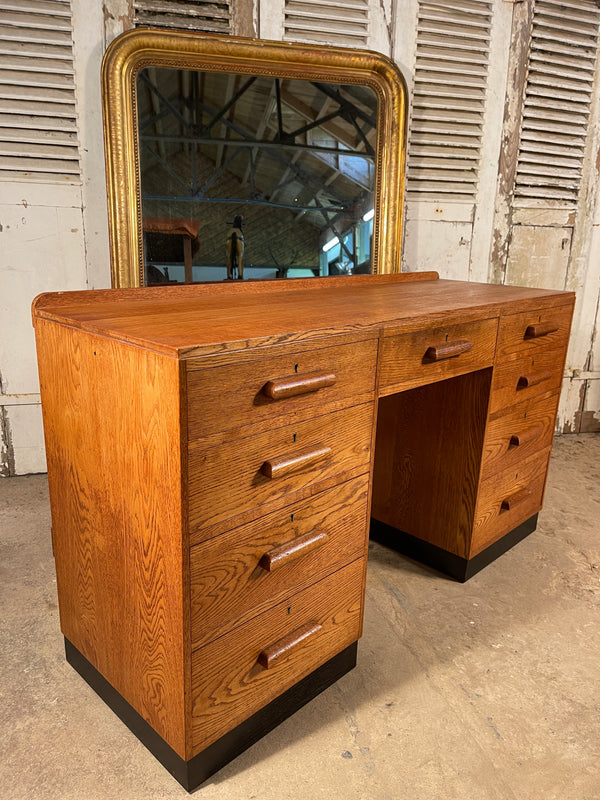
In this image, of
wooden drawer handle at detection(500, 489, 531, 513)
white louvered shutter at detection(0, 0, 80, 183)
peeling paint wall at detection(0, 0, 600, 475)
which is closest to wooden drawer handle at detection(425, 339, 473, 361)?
wooden drawer handle at detection(500, 489, 531, 513)

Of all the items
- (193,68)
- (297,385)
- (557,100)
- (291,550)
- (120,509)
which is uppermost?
(557,100)

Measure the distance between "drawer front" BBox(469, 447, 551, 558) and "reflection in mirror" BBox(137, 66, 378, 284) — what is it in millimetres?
1056

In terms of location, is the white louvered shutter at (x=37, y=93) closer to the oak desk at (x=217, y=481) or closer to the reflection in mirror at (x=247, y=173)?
the reflection in mirror at (x=247, y=173)

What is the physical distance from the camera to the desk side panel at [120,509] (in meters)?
1.05

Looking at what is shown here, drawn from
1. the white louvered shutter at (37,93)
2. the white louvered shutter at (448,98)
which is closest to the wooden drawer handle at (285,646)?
the white louvered shutter at (37,93)

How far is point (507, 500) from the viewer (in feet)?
6.75

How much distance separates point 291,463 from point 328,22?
2.11m

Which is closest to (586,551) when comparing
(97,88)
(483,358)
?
(483,358)

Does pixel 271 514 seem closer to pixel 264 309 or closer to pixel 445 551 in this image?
pixel 264 309

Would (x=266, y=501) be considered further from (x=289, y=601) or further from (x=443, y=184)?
(x=443, y=184)

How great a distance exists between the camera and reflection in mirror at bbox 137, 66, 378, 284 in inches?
86.3

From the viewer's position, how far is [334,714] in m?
1.43

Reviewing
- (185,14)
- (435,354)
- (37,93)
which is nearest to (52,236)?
(37,93)

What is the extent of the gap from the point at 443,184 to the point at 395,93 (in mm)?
507
